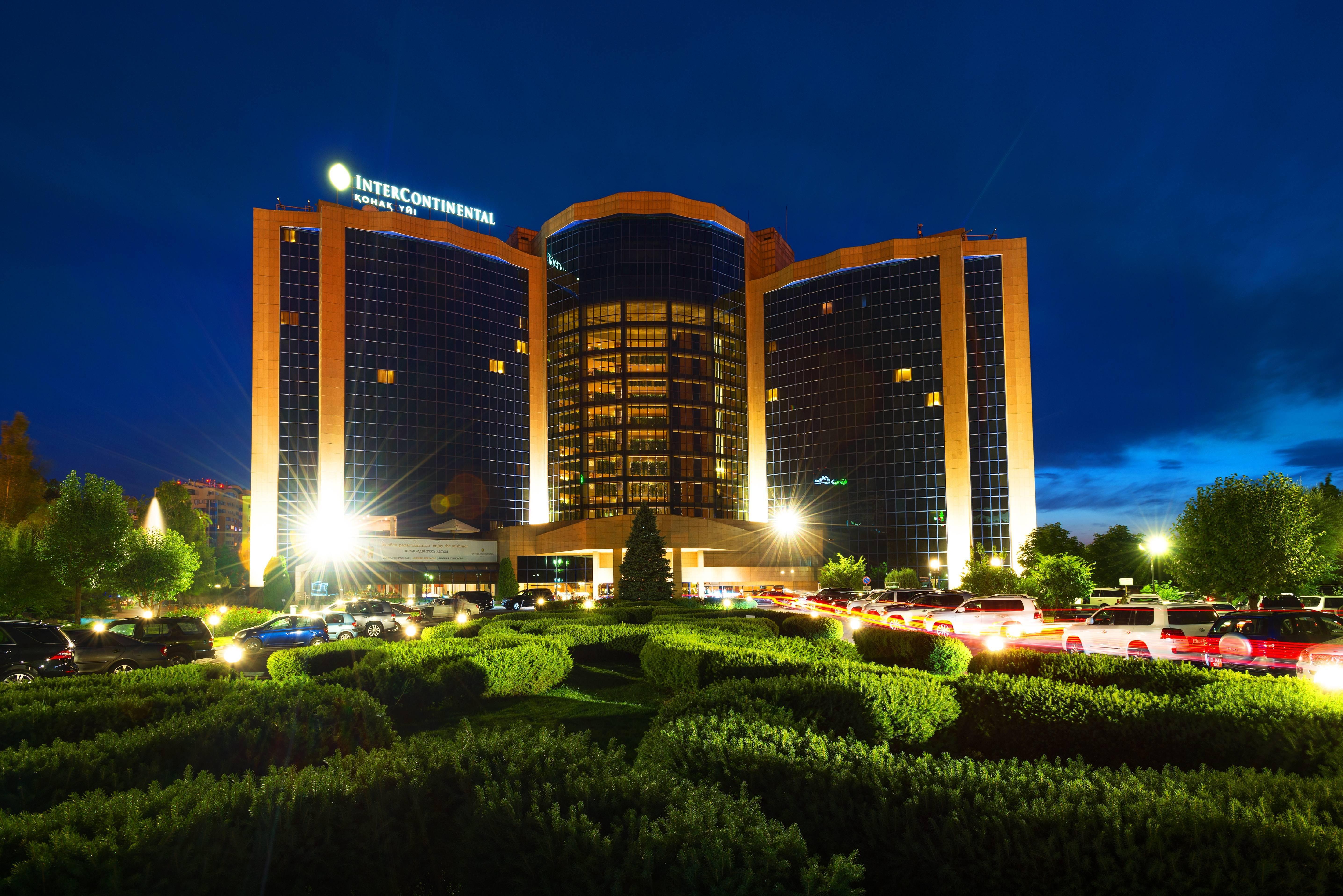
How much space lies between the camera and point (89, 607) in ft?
148

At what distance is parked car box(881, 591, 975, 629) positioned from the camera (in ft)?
115

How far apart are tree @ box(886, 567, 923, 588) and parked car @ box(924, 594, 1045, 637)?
32421 millimetres

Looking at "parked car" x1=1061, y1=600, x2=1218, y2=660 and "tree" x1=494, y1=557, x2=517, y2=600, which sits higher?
"parked car" x1=1061, y1=600, x2=1218, y2=660

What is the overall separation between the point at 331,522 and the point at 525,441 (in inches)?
918

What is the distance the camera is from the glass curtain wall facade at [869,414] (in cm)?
8256

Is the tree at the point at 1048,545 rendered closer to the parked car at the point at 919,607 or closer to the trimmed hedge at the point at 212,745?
the parked car at the point at 919,607

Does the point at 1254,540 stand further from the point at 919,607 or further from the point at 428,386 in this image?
the point at 428,386

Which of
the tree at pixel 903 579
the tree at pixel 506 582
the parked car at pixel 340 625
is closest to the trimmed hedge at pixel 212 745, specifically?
the parked car at pixel 340 625

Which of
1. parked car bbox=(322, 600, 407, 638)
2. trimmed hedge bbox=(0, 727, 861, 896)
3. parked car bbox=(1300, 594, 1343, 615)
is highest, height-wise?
trimmed hedge bbox=(0, 727, 861, 896)

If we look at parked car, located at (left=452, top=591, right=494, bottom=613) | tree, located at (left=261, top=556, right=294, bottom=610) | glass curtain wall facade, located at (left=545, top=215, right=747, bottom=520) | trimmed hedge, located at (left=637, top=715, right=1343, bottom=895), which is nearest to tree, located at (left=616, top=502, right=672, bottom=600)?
parked car, located at (left=452, top=591, right=494, bottom=613)

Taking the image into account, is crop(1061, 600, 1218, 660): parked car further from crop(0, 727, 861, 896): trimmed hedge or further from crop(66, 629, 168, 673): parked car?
crop(66, 629, 168, 673): parked car

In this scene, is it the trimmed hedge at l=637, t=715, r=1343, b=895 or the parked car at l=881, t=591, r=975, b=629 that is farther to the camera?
the parked car at l=881, t=591, r=975, b=629

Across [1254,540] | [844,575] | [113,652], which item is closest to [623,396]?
[844,575]

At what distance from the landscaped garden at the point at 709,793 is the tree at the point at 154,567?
111 feet
